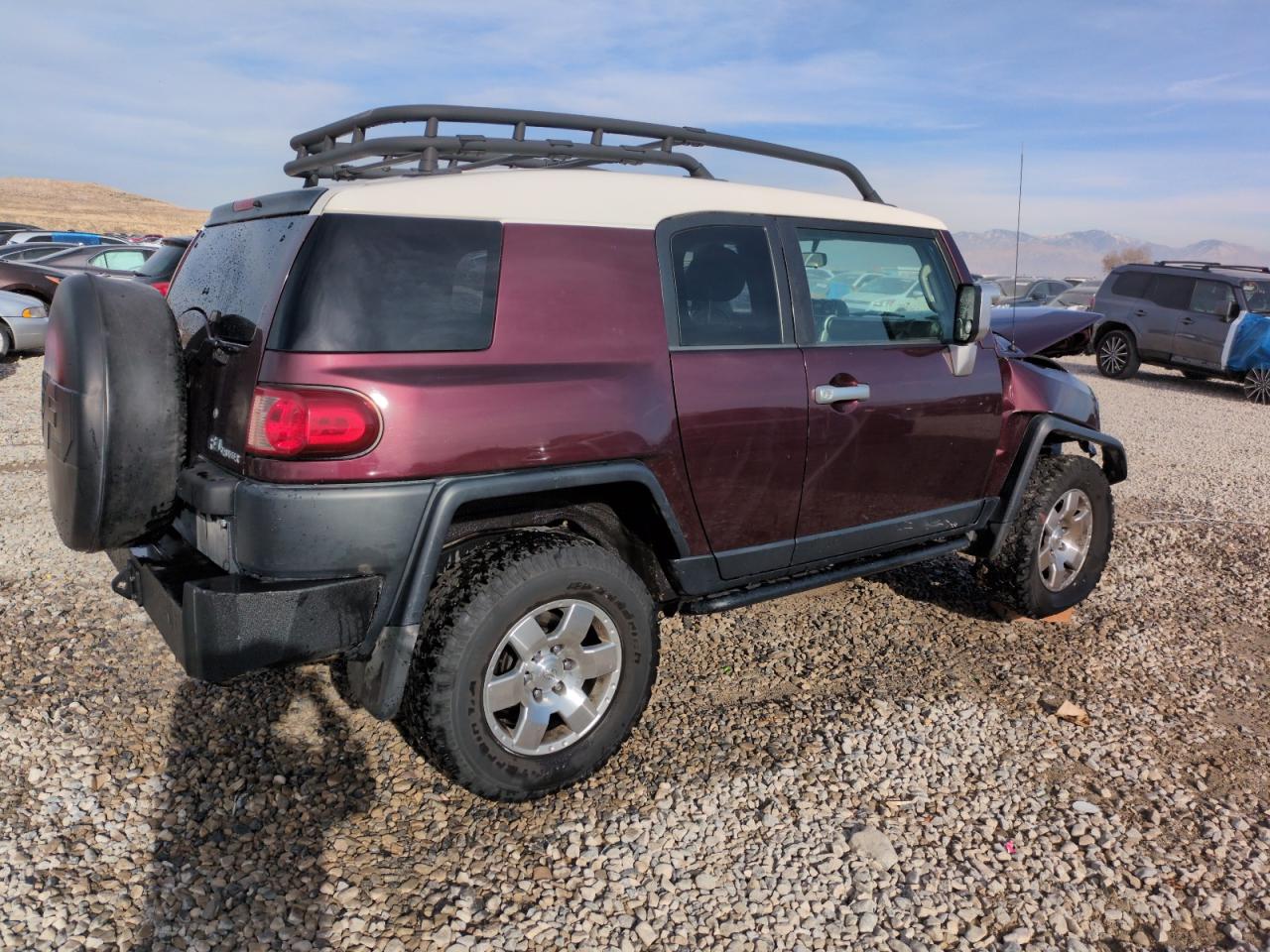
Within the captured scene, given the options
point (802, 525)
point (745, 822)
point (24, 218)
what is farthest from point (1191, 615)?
point (24, 218)

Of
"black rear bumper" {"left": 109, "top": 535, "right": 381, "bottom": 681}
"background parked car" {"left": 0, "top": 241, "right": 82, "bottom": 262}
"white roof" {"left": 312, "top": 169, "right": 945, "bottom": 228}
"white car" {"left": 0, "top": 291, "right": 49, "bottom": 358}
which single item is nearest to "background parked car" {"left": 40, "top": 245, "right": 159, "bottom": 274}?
"background parked car" {"left": 0, "top": 241, "right": 82, "bottom": 262}

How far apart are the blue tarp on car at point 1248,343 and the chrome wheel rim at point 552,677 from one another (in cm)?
1381

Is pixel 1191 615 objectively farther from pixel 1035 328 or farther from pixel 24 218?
pixel 24 218

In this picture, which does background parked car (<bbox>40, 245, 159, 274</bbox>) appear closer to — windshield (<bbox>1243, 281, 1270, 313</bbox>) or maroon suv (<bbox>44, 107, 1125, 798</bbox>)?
maroon suv (<bbox>44, 107, 1125, 798</bbox>)

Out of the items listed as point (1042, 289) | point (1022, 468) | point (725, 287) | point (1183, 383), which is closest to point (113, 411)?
point (725, 287)

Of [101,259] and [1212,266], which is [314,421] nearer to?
[101,259]

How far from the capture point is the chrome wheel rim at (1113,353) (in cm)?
1505

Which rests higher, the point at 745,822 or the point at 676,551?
the point at 676,551

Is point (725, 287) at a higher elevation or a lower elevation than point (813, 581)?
higher

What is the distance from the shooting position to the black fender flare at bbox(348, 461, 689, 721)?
252 centimetres

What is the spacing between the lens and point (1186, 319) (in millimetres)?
13961

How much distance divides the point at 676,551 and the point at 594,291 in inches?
36.5

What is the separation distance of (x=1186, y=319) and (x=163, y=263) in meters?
14.1

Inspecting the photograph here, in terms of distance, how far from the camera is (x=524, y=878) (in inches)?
101
